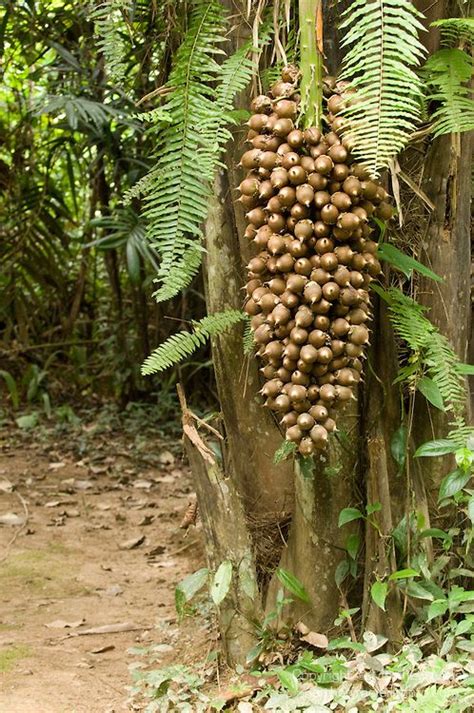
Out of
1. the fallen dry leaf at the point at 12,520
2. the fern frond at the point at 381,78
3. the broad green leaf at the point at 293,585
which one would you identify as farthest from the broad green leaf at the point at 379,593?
the fallen dry leaf at the point at 12,520

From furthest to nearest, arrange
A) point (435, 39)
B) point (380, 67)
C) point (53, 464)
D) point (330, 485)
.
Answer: point (53, 464) → point (330, 485) → point (435, 39) → point (380, 67)

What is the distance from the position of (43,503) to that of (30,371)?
2108 mm

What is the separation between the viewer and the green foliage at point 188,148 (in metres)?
1.80

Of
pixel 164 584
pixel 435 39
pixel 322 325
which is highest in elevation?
pixel 435 39

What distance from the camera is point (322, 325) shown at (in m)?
1.66

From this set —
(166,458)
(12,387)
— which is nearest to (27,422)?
(12,387)

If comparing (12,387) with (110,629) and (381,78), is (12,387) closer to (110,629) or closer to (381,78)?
(110,629)

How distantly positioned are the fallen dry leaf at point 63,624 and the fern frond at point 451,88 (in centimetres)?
209

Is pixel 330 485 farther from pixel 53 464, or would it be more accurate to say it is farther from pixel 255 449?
pixel 53 464

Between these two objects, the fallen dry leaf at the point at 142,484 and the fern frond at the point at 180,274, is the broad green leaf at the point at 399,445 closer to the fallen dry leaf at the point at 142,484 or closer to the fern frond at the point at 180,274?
the fern frond at the point at 180,274

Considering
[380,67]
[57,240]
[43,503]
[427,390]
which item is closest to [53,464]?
[43,503]

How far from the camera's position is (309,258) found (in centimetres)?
168

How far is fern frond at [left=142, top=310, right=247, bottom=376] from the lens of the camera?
1.97 metres

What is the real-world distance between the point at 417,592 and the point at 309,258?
0.90 metres
